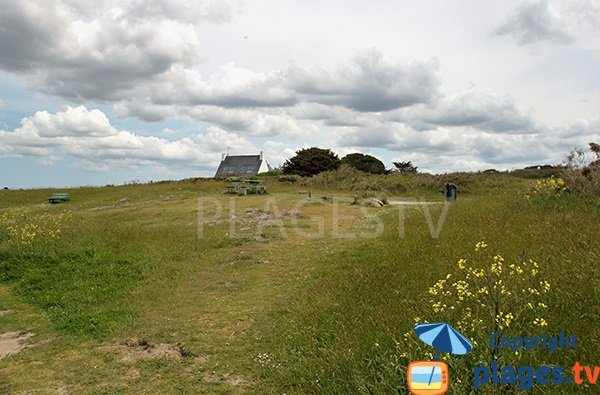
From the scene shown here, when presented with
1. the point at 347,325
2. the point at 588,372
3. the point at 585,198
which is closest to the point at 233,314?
the point at 347,325

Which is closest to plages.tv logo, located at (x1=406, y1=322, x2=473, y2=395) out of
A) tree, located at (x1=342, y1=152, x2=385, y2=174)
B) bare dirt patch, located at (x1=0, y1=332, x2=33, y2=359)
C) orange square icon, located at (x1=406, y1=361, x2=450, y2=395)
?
orange square icon, located at (x1=406, y1=361, x2=450, y2=395)

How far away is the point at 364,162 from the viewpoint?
6488cm

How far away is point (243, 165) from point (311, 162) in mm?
19179

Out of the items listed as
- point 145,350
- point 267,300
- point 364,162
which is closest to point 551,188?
point 267,300

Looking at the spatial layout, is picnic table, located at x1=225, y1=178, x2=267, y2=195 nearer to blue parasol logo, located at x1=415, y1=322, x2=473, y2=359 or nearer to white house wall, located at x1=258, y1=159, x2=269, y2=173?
blue parasol logo, located at x1=415, y1=322, x2=473, y2=359

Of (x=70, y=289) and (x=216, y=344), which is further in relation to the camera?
(x=70, y=289)

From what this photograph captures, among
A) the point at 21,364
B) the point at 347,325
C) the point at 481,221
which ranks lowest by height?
the point at 21,364

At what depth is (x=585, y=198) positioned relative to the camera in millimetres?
10219

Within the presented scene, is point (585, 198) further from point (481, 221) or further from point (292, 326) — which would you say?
point (292, 326)

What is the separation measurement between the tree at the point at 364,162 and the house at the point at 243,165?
13.3 m

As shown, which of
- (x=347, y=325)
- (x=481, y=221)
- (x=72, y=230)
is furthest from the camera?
(x=72, y=230)

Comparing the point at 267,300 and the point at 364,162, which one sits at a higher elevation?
the point at 364,162

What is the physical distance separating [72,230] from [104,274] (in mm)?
4796

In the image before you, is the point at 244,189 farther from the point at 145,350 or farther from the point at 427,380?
the point at 427,380
